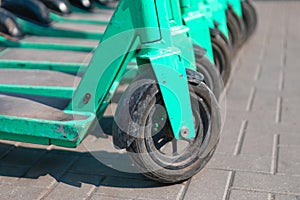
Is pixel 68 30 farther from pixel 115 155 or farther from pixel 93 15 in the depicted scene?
pixel 115 155

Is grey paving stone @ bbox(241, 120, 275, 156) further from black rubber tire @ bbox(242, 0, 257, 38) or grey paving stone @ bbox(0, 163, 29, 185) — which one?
black rubber tire @ bbox(242, 0, 257, 38)

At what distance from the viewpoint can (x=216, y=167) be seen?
3.48m

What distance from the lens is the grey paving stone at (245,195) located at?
3100mm

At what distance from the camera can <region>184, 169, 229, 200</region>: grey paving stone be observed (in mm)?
3125

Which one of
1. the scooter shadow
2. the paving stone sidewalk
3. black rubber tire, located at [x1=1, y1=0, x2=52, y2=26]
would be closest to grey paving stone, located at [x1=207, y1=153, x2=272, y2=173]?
the paving stone sidewalk

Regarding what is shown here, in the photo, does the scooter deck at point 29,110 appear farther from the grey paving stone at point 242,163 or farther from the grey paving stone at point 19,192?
the grey paving stone at point 242,163

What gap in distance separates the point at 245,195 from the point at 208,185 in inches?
8.8

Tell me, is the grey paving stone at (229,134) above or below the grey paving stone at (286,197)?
below

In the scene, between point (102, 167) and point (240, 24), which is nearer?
point (102, 167)

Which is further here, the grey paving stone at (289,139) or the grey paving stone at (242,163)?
the grey paving stone at (289,139)

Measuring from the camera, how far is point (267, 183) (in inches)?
129

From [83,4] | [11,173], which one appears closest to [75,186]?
[11,173]

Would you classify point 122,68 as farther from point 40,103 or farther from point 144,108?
point 40,103

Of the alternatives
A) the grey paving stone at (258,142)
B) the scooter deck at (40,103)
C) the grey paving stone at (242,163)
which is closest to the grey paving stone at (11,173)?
the scooter deck at (40,103)
